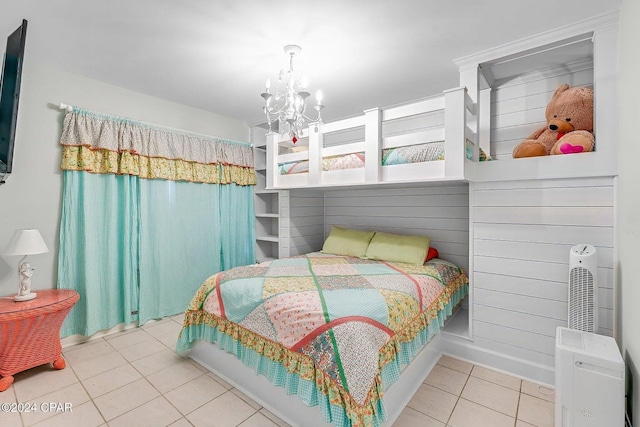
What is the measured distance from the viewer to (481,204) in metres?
2.36

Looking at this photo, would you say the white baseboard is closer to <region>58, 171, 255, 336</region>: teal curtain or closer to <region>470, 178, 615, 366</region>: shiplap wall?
<region>470, 178, 615, 366</region>: shiplap wall

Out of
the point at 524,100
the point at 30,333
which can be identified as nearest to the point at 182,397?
the point at 30,333

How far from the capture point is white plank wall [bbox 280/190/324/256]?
12.6 feet

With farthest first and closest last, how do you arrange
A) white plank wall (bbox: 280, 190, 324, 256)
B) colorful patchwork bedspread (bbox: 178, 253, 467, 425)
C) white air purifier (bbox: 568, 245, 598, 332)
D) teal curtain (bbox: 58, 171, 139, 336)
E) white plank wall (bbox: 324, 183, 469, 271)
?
white plank wall (bbox: 280, 190, 324, 256) < white plank wall (bbox: 324, 183, 469, 271) < teal curtain (bbox: 58, 171, 139, 336) < white air purifier (bbox: 568, 245, 598, 332) < colorful patchwork bedspread (bbox: 178, 253, 467, 425)

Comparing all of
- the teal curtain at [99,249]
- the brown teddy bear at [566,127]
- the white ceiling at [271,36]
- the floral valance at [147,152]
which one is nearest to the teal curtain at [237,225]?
the floral valance at [147,152]

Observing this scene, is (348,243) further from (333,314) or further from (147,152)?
(147,152)

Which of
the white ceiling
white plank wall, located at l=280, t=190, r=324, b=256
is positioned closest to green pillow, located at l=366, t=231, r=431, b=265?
white plank wall, located at l=280, t=190, r=324, b=256

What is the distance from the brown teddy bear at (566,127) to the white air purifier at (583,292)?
2.35ft

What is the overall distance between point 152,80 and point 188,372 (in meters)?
2.63

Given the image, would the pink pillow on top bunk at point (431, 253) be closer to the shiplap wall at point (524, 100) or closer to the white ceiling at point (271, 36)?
the shiplap wall at point (524, 100)

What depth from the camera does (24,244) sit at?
2246 millimetres

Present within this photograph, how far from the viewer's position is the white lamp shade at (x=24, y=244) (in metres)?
2.21

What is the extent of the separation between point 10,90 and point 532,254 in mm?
3732

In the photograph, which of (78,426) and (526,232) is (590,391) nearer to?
(526,232)
